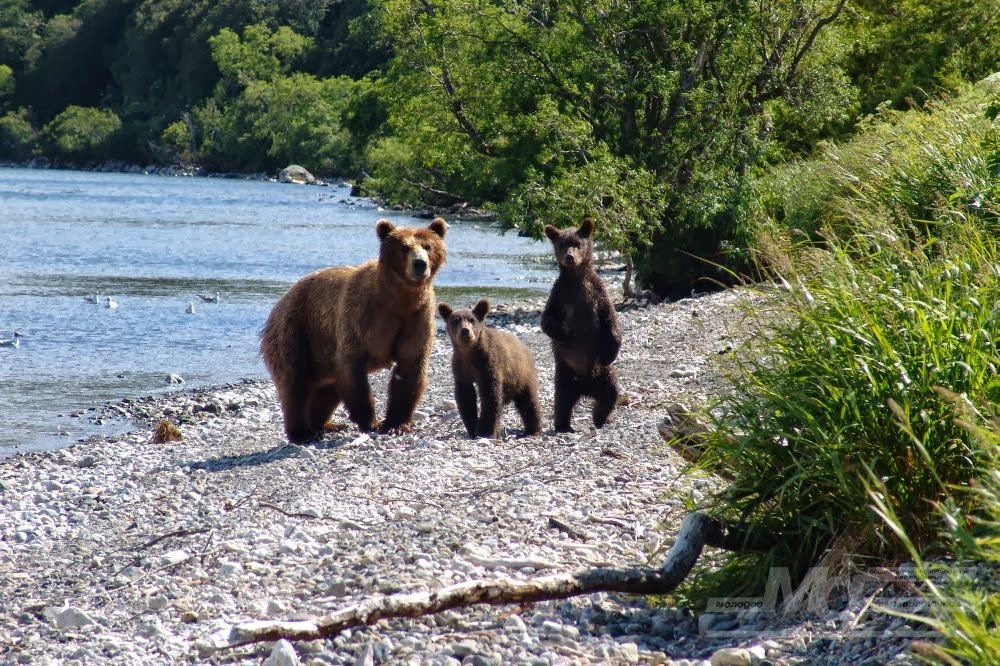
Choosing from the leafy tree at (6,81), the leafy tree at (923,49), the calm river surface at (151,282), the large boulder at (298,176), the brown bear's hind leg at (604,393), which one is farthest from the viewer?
the leafy tree at (6,81)

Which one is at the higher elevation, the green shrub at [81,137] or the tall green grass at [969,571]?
the tall green grass at [969,571]

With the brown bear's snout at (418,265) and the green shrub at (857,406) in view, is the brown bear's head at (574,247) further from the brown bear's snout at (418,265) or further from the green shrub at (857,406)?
the green shrub at (857,406)

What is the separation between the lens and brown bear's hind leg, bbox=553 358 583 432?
28.6 feet

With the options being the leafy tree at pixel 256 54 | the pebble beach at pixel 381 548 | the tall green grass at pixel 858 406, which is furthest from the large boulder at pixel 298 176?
the tall green grass at pixel 858 406

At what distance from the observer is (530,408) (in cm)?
895

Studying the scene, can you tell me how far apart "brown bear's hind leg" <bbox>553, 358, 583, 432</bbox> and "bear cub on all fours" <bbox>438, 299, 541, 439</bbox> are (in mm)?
195

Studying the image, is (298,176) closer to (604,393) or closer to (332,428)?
(332,428)

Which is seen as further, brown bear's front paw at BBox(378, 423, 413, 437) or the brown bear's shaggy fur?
brown bear's front paw at BBox(378, 423, 413, 437)

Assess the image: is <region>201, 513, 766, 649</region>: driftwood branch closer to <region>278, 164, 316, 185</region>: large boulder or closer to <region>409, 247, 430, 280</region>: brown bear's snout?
<region>409, 247, 430, 280</region>: brown bear's snout

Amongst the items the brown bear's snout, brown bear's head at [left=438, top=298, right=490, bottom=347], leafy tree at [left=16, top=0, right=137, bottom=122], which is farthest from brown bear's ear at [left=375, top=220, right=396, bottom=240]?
leafy tree at [left=16, top=0, right=137, bottom=122]

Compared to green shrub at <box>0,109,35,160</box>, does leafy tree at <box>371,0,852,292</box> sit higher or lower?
higher

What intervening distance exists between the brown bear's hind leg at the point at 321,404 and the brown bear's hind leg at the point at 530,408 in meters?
1.71

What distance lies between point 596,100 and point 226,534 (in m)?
15.2

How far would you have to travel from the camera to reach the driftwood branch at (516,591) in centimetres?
398
